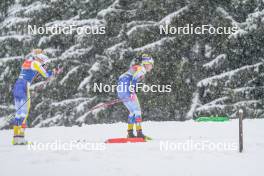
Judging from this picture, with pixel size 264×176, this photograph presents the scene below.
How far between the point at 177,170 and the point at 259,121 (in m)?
7.77

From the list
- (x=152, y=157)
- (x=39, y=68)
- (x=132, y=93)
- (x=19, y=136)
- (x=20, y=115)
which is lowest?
(x=152, y=157)

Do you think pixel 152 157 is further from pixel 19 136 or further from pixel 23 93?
pixel 23 93

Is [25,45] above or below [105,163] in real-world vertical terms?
above

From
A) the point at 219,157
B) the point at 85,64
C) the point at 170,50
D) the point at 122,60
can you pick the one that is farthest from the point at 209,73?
the point at 219,157

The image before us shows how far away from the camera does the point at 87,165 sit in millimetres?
9094

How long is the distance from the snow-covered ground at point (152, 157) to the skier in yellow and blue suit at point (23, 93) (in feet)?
2.40

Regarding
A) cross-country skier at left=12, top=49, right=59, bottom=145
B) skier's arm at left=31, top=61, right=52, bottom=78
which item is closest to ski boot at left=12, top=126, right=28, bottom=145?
cross-country skier at left=12, top=49, right=59, bottom=145

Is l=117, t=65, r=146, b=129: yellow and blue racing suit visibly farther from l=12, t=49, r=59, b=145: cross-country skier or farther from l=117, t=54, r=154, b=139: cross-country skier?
l=12, t=49, r=59, b=145: cross-country skier

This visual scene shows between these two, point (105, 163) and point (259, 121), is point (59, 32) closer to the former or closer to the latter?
point (259, 121)

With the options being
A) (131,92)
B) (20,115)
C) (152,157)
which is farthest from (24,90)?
(152,157)

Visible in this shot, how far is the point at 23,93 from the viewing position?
1227cm

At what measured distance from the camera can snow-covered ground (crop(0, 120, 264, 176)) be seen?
8641 mm

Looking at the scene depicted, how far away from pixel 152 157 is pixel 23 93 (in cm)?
427

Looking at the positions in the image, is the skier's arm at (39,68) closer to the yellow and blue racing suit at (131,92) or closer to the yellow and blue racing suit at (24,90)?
the yellow and blue racing suit at (24,90)
